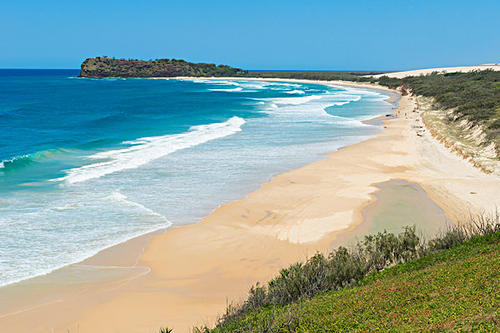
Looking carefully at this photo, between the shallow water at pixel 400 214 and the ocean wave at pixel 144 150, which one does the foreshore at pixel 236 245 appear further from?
the ocean wave at pixel 144 150

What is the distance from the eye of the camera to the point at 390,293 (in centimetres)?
693

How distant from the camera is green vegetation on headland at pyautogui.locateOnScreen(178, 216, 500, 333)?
19.2 ft

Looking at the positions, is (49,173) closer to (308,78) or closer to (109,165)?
(109,165)

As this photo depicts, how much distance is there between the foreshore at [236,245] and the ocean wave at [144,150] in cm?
865

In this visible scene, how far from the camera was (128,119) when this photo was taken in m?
42.9

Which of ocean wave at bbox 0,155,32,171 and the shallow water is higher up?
ocean wave at bbox 0,155,32,171

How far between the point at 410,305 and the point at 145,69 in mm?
179514

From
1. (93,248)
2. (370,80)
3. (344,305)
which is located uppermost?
(370,80)

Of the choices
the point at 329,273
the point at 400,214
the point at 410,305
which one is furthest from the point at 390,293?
the point at 400,214

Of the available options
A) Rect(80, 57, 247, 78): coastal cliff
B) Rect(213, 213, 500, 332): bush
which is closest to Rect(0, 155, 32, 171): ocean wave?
Rect(213, 213, 500, 332): bush

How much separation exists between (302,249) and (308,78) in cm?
13782

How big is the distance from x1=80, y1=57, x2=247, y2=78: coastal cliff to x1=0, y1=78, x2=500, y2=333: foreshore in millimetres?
156165

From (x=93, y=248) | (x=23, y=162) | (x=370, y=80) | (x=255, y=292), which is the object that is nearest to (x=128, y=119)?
(x=23, y=162)

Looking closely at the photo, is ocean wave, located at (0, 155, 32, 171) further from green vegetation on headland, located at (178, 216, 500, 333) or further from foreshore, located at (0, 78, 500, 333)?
green vegetation on headland, located at (178, 216, 500, 333)
